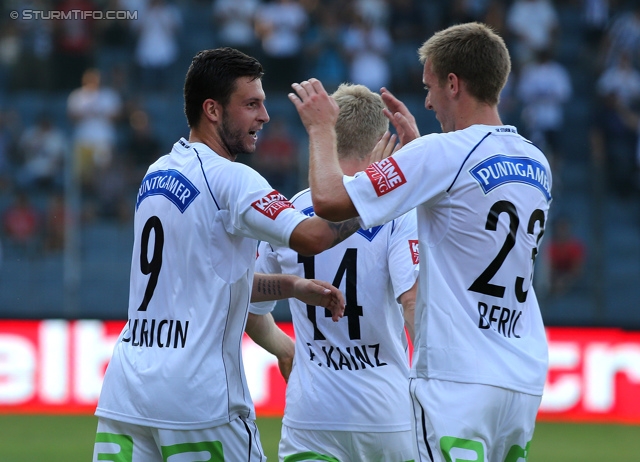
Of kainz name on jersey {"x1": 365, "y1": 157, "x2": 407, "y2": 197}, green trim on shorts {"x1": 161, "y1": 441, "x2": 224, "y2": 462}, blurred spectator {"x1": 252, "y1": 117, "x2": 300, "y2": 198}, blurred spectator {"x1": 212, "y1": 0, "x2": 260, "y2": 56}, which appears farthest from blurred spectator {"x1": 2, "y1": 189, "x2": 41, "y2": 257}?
kainz name on jersey {"x1": 365, "y1": 157, "x2": 407, "y2": 197}

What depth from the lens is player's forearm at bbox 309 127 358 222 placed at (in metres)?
3.77

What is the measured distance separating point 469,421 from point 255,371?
718 cm

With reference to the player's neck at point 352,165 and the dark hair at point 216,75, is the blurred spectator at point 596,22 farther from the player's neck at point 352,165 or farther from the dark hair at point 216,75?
the dark hair at point 216,75

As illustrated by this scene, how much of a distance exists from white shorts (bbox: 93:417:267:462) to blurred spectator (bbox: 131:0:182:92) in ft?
39.7

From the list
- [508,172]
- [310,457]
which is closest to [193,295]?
[310,457]

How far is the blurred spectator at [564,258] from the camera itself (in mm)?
11609

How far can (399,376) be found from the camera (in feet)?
14.9

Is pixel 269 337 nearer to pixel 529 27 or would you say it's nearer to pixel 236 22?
pixel 236 22

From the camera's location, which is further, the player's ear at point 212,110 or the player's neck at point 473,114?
the player's ear at point 212,110

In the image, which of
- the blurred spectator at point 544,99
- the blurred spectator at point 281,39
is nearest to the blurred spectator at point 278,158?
the blurred spectator at point 281,39

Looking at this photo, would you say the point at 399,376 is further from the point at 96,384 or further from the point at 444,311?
the point at 96,384

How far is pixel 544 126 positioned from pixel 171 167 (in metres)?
11.4

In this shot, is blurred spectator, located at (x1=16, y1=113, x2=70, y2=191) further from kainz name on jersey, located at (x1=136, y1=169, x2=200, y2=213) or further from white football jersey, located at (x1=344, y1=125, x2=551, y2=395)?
white football jersey, located at (x1=344, y1=125, x2=551, y2=395)

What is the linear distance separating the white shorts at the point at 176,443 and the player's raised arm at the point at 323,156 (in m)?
0.94
